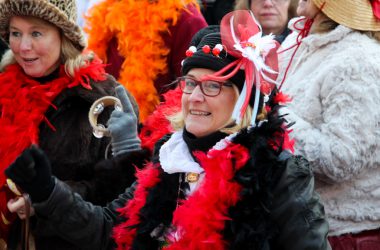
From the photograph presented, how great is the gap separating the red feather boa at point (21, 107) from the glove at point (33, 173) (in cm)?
78

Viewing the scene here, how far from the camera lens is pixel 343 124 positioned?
3211 mm

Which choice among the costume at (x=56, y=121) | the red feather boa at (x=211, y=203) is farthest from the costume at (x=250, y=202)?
the costume at (x=56, y=121)

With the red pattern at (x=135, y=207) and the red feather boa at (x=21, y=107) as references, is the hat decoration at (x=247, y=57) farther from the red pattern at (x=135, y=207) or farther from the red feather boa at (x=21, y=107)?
the red feather boa at (x=21, y=107)

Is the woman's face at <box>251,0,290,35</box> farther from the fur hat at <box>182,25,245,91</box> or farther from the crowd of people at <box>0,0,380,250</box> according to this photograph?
the fur hat at <box>182,25,245,91</box>

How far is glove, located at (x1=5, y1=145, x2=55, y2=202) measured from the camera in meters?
2.59

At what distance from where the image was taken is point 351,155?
3.20 meters

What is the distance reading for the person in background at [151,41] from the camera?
190 inches

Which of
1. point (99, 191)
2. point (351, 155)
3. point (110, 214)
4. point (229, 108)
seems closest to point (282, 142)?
point (229, 108)

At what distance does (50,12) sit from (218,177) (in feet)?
4.84

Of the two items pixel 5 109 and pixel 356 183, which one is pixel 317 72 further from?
pixel 5 109

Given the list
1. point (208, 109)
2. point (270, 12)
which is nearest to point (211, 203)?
point (208, 109)

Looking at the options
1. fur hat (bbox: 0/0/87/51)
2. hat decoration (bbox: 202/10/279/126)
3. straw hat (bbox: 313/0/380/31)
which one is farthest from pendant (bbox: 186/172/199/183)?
fur hat (bbox: 0/0/87/51)

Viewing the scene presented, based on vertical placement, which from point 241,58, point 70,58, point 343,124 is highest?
point 241,58

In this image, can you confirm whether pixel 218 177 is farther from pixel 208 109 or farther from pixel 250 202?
pixel 208 109
